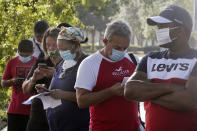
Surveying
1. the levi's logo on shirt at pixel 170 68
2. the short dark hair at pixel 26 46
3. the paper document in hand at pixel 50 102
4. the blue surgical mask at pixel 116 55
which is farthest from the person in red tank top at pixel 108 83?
the short dark hair at pixel 26 46

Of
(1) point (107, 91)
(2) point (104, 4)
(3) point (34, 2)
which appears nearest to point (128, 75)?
(1) point (107, 91)

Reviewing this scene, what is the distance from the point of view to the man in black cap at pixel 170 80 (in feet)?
11.5

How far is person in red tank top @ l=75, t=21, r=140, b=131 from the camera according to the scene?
13.5ft

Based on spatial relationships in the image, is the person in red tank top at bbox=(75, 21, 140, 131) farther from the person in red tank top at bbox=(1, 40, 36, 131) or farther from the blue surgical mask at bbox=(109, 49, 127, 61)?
the person in red tank top at bbox=(1, 40, 36, 131)

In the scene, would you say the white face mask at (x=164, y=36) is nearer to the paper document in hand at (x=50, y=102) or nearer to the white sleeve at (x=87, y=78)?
the white sleeve at (x=87, y=78)

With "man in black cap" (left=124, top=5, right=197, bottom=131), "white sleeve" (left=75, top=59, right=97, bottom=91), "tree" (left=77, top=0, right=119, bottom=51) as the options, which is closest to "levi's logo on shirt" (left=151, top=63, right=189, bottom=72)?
"man in black cap" (left=124, top=5, right=197, bottom=131)

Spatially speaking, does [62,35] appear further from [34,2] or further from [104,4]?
[104,4]

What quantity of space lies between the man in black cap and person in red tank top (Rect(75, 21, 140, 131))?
360 millimetres

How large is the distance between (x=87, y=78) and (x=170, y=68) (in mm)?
852

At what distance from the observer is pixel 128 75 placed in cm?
424

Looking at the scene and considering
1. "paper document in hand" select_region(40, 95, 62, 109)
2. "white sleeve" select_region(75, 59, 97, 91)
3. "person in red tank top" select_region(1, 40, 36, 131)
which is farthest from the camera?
"person in red tank top" select_region(1, 40, 36, 131)

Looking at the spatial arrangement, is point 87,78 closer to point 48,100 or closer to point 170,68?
point 48,100

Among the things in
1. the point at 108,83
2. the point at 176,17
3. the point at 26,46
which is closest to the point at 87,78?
the point at 108,83

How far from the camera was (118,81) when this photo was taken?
164 inches
